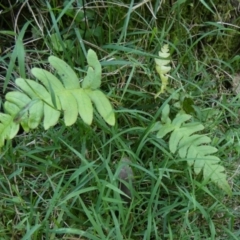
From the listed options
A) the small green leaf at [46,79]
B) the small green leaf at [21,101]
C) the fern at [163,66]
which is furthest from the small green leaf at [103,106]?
the fern at [163,66]

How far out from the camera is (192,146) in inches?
83.3

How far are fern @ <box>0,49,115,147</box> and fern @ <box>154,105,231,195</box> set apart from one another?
31 cm

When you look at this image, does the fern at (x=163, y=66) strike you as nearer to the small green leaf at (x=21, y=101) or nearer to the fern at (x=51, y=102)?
the fern at (x=51, y=102)

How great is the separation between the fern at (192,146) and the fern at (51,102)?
31 cm

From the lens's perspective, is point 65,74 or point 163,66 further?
point 163,66

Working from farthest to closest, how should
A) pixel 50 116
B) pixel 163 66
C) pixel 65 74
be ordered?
pixel 163 66, pixel 65 74, pixel 50 116

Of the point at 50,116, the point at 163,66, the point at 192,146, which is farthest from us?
the point at 163,66

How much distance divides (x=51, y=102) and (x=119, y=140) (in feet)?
1.13

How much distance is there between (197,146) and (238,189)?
0.84 feet

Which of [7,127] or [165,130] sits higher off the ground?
[7,127]

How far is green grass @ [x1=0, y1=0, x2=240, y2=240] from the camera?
6.57ft

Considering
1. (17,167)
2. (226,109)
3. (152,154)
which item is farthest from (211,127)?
(17,167)

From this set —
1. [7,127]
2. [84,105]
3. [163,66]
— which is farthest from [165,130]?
[7,127]

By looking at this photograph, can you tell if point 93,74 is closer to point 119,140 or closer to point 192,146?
point 119,140
